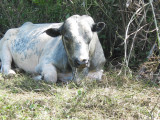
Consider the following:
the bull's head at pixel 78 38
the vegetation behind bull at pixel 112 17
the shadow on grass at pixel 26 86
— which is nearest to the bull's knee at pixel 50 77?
the shadow on grass at pixel 26 86

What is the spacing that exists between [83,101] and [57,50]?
168cm

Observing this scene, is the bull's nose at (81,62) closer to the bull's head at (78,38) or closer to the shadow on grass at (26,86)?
the bull's head at (78,38)

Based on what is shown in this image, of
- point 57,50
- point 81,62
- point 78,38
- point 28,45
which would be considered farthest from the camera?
point 28,45

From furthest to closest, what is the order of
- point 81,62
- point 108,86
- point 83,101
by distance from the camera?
point 108,86 < point 81,62 < point 83,101

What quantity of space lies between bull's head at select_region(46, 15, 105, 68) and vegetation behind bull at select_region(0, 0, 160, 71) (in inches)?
22.6

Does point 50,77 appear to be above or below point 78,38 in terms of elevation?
below

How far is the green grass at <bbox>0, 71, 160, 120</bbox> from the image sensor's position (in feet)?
11.5

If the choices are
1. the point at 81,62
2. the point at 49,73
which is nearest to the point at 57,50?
the point at 49,73

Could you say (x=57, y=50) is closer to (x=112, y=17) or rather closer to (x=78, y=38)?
(x=78, y=38)


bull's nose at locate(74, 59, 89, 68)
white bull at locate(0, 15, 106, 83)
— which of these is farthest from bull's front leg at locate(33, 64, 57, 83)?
bull's nose at locate(74, 59, 89, 68)

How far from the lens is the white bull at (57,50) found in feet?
14.7

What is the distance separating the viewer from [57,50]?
209 inches

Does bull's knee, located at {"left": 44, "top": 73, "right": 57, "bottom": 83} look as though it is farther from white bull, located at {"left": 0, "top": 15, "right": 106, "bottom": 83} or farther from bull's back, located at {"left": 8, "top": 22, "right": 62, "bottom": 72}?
bull's back, located at {"left": 8, "top": 22, "right": 62, "bottom": 72}

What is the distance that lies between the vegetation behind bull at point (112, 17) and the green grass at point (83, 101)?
2.46 ft
